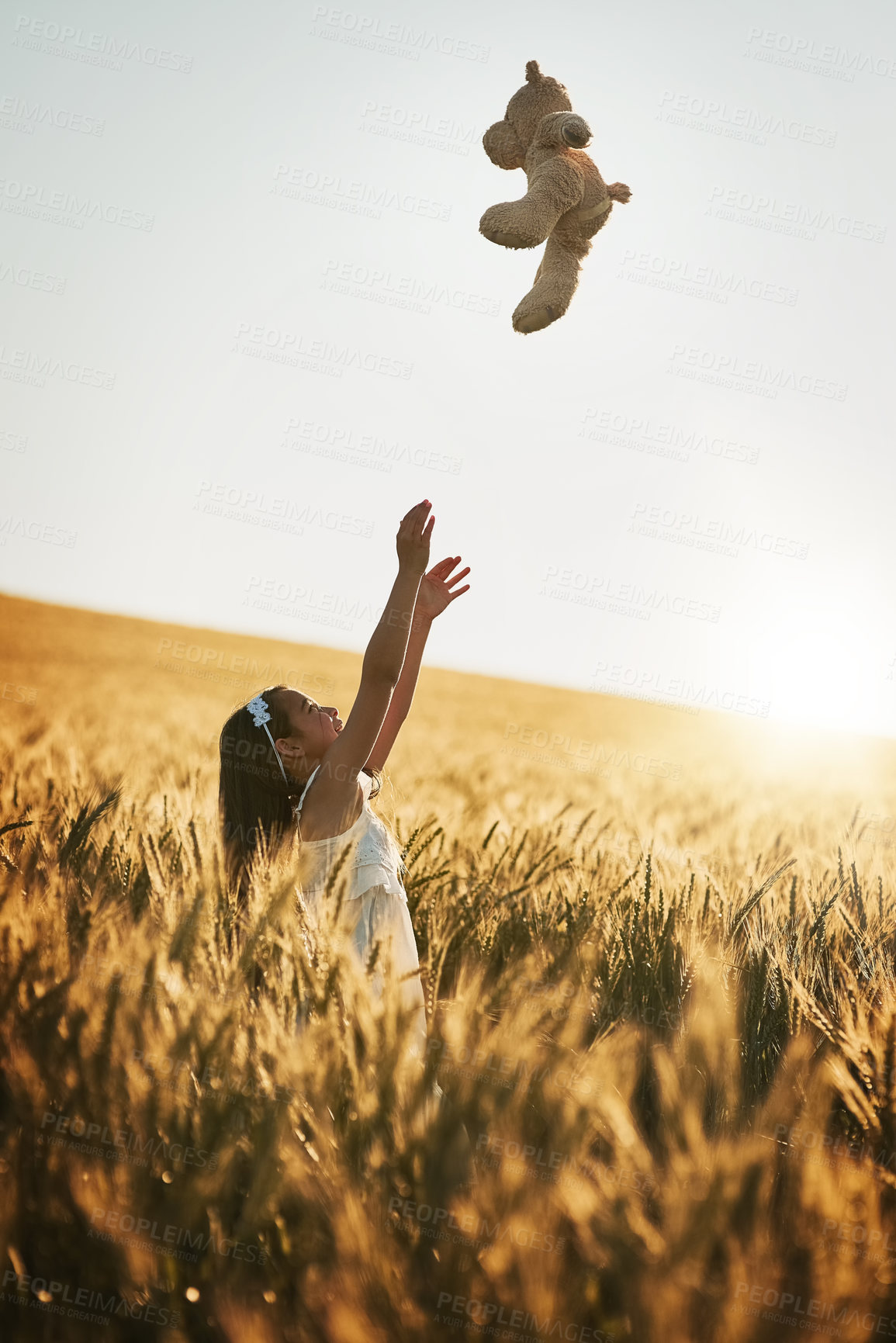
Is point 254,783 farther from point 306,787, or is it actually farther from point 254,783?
point 306,787

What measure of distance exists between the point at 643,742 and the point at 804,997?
16.8 meters

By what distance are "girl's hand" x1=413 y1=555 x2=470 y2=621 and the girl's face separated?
0.50m

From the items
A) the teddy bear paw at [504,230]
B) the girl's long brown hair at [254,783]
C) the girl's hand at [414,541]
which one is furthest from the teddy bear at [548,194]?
the girl's long brown hair at [254,783]

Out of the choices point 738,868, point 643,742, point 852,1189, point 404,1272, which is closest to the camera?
point 404,1272

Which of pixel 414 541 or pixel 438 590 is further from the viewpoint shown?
pixel 438 590

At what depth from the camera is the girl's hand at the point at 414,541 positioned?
1939 mm

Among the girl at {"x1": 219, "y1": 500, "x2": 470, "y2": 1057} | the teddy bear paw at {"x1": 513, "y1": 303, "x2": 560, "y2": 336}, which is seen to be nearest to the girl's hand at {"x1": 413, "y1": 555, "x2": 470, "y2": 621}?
the girl at {"x1": 219, "y1": 500, "x2": 470, "y2": 1057}

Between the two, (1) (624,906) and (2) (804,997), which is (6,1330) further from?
(1) (624,906)

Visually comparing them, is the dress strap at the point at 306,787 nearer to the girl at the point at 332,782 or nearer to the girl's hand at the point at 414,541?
the girl at the point at 332,782

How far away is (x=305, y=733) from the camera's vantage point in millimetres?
2199

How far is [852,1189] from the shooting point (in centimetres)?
104

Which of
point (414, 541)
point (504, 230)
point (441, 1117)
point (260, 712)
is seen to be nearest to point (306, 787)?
point (260, 712)

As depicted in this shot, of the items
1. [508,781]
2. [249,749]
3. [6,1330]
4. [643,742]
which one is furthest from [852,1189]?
[643,742]

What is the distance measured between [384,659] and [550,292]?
3.06 ft
